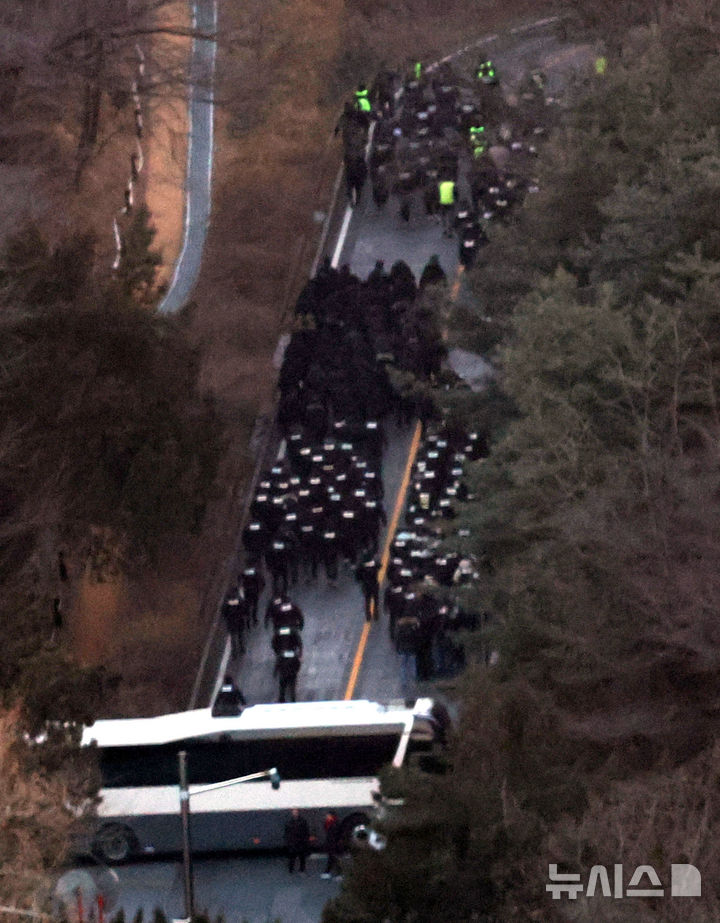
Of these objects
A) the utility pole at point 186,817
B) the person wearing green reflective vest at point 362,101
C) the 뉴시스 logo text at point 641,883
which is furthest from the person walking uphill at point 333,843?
the person wearing green reflective vest at point 362,101

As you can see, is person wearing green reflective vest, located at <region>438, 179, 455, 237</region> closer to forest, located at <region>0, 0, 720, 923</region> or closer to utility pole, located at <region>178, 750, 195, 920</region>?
forest, located at <region>0, 0, 720, 923</region>

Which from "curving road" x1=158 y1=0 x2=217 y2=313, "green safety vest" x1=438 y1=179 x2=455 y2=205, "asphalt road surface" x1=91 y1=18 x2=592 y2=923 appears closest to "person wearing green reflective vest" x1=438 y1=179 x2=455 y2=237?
"green safety vest" x1=438 y1=179 x2=455 y2=205

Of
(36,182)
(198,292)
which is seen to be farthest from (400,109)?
(36,182)

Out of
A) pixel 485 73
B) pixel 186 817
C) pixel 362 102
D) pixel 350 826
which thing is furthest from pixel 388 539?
pixel 485 73

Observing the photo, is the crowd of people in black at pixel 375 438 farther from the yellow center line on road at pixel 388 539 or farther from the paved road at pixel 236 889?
the paved road at pixel 236 889

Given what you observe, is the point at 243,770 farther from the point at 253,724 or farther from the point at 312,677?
the point at 312,677

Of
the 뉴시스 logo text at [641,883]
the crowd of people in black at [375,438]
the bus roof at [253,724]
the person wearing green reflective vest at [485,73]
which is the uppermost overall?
the person wearing green reflective vest at [485,73]
